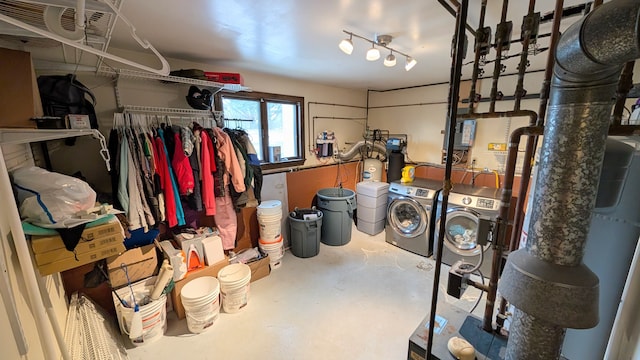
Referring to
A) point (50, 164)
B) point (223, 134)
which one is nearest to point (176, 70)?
point (223, 134)

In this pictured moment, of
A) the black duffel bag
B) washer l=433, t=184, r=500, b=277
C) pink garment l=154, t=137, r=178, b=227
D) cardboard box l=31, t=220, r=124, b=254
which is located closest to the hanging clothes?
pink garment l=154, t=137, r=178, b=227

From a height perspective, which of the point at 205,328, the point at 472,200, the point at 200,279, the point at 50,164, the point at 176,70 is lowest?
the point at 205,328

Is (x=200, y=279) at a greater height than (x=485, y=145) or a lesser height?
lesser

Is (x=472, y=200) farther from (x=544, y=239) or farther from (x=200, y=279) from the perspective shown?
(x=200, y=279)

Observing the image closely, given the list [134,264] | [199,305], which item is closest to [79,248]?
[134,264]

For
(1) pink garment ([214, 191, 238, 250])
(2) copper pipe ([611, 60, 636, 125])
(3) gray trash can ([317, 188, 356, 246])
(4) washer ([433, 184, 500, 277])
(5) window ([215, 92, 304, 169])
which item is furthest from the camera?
(3) gray trash can ([317, 188, 356, 246])

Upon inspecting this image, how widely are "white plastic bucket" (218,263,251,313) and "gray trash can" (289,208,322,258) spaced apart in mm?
908

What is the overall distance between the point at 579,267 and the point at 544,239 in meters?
0.11

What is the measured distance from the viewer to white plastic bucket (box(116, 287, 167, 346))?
6.01 feet

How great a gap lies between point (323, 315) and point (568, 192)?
2063mm

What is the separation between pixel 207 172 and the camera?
2.29 m

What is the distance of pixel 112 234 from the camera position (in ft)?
4.49

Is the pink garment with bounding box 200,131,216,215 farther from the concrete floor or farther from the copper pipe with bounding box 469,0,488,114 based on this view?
the copper pipe with bounding box 469,0,488,114

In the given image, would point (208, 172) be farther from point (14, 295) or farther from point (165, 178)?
point (14, 295)
